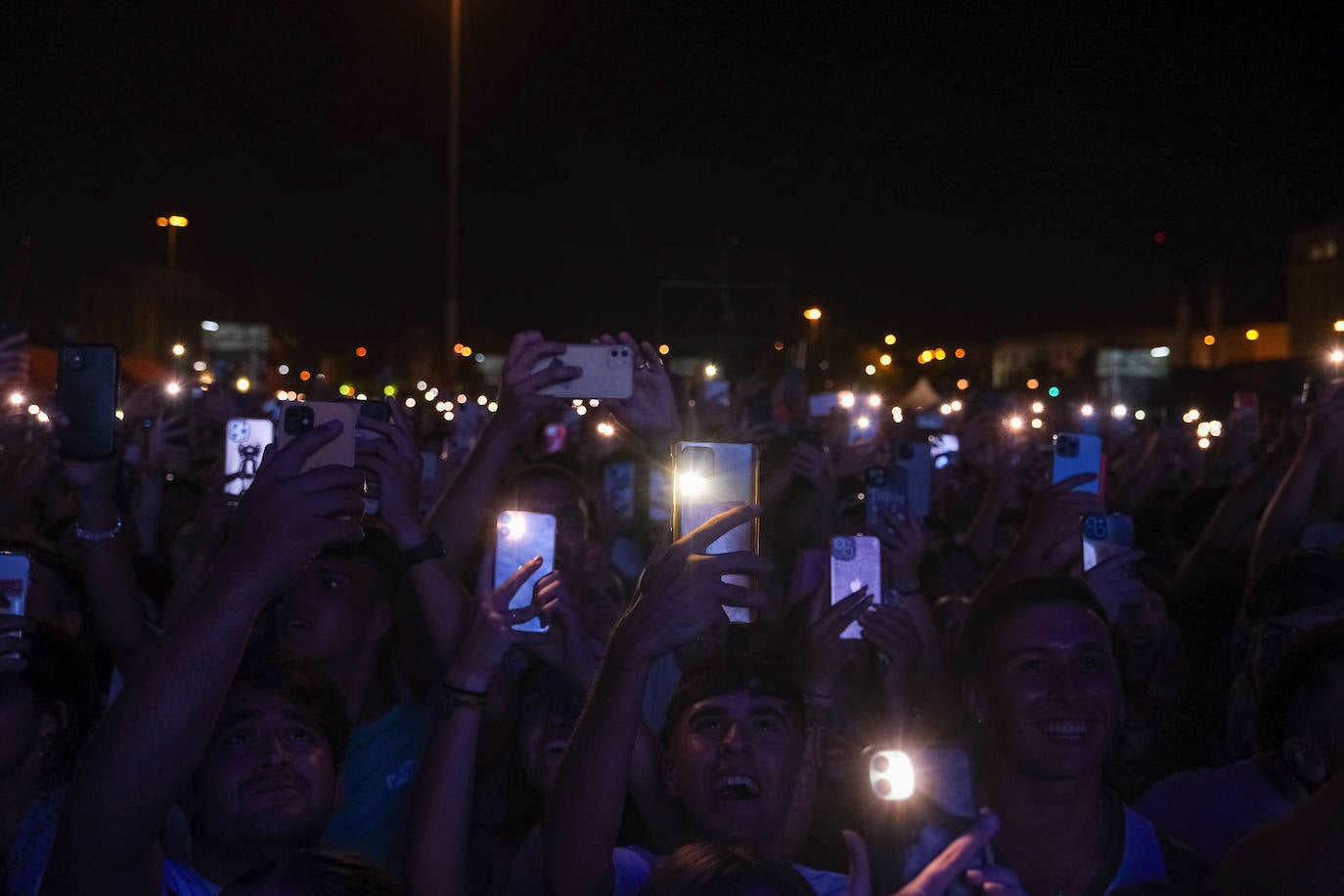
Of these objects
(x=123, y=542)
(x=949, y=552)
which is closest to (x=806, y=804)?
(x=123, y=542)

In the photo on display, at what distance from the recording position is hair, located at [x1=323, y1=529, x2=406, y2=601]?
14.0ft

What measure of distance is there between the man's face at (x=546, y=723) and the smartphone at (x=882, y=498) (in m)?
1.57

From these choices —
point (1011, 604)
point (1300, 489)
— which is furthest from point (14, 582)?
point (1300, 489)

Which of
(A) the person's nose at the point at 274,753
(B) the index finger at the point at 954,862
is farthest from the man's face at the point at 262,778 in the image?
(B) the index finger at the point at 954,862

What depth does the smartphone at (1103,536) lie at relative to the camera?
193 inches

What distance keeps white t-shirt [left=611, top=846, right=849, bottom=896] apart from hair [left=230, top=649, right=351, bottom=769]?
2.51 ft

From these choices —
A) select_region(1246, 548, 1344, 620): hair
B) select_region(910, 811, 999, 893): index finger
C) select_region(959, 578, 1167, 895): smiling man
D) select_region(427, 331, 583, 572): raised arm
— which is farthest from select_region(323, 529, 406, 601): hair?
select_region(1246, 548, 1344, 620): hair

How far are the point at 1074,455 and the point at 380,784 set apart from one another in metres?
3.19

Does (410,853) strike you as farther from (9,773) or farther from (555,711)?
(9,773)

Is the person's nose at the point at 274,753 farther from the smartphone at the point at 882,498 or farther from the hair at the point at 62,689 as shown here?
the smartphone at the point at 882,498

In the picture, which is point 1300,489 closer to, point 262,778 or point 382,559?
point 382,559

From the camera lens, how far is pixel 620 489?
7.65 m

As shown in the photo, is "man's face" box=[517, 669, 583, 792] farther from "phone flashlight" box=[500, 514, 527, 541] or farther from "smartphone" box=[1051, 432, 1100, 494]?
"smartphone" box=[1051, 432, 1100, 494]

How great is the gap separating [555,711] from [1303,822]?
2.08 m
